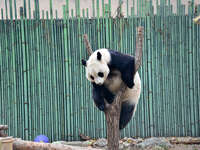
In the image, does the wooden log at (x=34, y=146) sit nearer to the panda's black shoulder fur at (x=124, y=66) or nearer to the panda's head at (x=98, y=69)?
the panda's head at (x=98, y=69)

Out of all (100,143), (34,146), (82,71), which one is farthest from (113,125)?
(82,71)

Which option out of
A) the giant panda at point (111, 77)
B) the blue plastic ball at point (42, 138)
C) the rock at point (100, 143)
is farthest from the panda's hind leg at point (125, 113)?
the blue plastic ball at point (42, 138)

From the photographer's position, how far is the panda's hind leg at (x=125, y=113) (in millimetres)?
3570

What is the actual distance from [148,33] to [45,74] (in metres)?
2.13

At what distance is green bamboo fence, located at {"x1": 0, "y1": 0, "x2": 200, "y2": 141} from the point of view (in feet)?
19.0

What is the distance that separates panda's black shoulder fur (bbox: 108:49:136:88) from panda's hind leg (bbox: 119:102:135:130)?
37 centimetres

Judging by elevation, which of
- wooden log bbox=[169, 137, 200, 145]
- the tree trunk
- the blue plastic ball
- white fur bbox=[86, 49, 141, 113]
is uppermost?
white fur bbox=[86, 49, 141, 113]

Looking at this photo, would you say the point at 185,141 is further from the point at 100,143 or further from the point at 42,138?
the point at 42,138

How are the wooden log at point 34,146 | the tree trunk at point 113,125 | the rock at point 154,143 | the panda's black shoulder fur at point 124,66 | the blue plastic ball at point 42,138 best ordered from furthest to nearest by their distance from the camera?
the rock at point 154,143, the blue plastic ball at point 42,138, the panda's black shoulder fur at point 124,66, the tree trunk at point 113,125, the wooden log at point 34,146

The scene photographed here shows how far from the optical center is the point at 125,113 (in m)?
3.59

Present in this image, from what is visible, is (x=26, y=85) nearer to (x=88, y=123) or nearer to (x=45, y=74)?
(x=45, y=74)

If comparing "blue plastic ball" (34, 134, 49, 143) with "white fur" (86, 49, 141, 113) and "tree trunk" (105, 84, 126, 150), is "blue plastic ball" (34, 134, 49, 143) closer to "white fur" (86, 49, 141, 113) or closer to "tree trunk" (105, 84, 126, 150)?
"white fur" (86, 49, 141, 113)

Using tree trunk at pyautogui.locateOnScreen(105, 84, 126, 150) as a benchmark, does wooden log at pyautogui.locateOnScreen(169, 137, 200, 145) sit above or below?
below

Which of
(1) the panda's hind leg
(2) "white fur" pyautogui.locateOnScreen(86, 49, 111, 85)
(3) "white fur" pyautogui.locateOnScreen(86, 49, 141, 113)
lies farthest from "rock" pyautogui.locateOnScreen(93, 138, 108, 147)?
(2) "white fur" pyautogui.locateOnScreen(86, 49, 111, 85)
